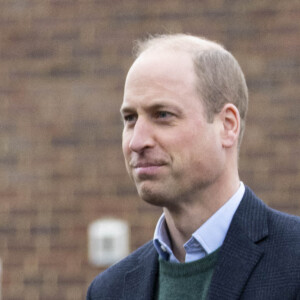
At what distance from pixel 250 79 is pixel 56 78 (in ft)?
4.96

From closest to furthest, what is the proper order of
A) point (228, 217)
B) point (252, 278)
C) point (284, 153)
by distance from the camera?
1. point (252, 278)
2. point (228, 217)
3. point (284, 153)

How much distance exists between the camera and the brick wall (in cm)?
589

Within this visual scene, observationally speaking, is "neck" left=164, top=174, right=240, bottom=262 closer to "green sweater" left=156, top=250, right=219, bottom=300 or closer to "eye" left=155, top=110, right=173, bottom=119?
"green sweater" left=156, top=250, right=219, bottom=300

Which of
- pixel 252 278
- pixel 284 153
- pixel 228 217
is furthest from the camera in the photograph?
pixel 284 153

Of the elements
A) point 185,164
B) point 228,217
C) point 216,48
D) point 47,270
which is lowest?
point 47,270

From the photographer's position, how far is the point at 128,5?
6129mm

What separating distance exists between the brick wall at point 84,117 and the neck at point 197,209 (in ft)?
10.1

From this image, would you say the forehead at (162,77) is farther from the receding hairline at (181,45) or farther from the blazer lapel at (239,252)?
the blazer lapel at (239,252)

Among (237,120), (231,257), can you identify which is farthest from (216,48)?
(231,257)

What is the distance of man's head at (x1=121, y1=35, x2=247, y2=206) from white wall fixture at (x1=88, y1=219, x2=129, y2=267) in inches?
129

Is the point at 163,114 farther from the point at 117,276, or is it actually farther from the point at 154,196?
the point at 117,276

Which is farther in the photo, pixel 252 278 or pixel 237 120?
pixel 237 120

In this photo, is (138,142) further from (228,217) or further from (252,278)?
(252,278)

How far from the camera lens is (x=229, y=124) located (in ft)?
9.27
